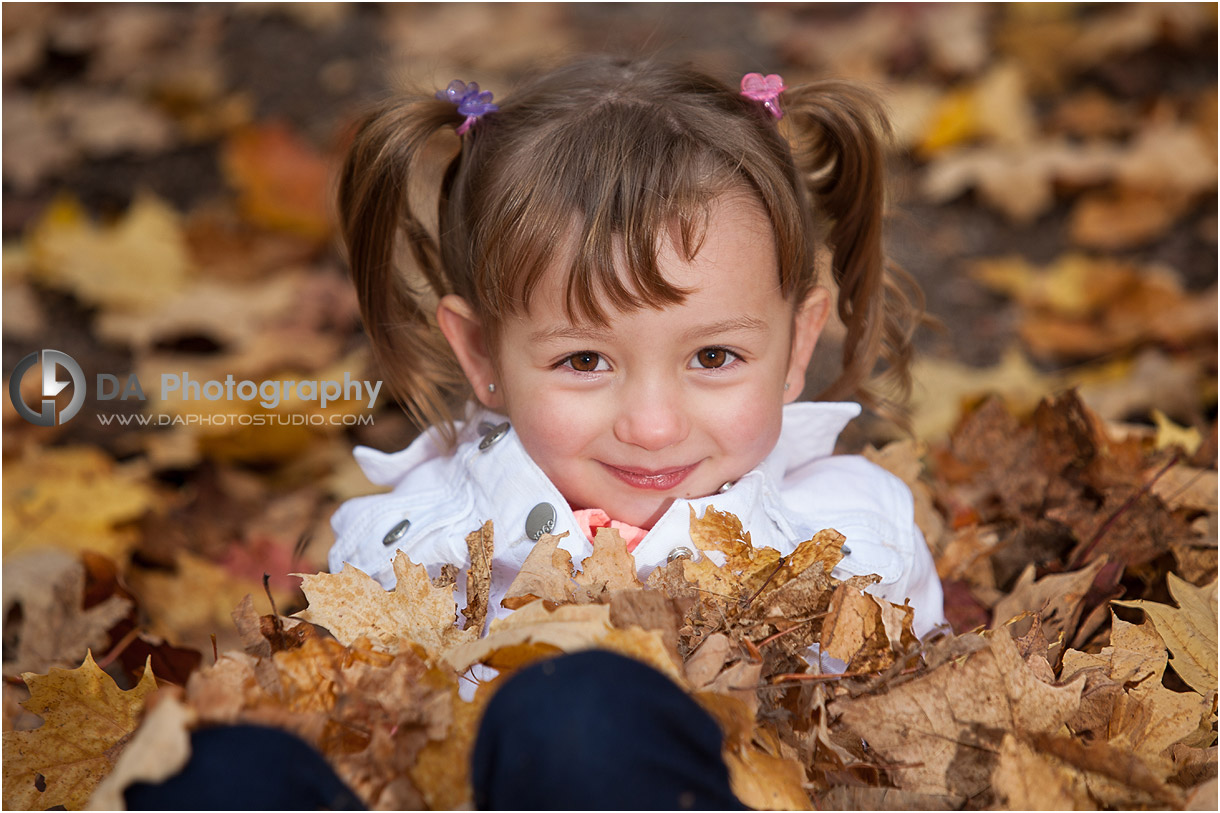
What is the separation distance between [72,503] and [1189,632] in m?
2.12

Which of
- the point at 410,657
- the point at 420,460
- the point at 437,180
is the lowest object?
the point at 420,460

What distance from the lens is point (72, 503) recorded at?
2.33 meters

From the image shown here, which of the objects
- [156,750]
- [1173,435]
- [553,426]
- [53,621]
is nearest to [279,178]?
[53,621]

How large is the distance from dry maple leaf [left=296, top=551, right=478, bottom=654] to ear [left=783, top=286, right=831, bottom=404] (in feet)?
2.15

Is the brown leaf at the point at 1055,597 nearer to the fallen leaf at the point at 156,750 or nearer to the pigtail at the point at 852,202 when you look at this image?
the pigtail at the point at 852,202

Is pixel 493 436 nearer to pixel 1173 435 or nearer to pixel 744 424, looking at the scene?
pixel 744 424

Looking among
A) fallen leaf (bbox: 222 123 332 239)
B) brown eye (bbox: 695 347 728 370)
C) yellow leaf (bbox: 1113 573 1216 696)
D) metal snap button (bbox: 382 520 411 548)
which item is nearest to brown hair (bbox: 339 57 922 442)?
brown eye (bbox: 695 347 728 370)

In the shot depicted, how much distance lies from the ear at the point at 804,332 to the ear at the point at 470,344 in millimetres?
468

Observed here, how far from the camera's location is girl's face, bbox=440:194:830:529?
4.88 ft

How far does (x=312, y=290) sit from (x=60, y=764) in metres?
1.96

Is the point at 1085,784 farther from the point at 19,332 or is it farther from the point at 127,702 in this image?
the point at 19,332

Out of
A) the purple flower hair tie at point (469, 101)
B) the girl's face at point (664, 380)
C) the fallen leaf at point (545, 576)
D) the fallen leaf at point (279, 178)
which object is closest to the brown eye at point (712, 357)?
the girl's face at point (664, 380)

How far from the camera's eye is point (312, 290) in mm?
3236

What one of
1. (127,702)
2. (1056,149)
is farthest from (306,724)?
(1056,149)
